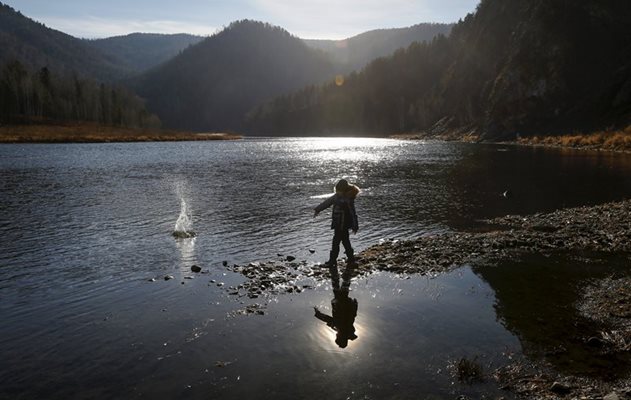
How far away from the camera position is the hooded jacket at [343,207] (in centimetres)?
1809

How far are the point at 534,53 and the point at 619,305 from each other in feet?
425

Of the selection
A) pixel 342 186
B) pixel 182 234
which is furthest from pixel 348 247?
pixel 182 234

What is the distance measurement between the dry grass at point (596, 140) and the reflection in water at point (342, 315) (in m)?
74.2

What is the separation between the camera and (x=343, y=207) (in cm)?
1830

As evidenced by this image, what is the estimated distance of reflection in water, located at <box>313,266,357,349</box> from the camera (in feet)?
40.7

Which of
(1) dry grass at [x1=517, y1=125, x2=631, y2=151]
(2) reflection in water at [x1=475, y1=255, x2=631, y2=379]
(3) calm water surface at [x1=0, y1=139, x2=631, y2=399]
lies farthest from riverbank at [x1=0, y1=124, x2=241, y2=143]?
(2) reflection in water at [x1=475, y1=255, x2=631, y2=379]

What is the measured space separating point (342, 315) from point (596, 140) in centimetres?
8600

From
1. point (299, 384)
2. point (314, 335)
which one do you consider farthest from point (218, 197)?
point (299, 384)

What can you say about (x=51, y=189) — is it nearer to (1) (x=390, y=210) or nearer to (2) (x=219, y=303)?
(1) (x=390, y=210)

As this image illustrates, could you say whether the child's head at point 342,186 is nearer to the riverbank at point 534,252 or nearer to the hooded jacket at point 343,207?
the hooded jacket at point 343,207

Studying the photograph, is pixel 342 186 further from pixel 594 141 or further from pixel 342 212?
pixel 594 141

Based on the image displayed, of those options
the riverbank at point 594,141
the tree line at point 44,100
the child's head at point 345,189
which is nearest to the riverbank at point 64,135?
the tree line at point 44,100

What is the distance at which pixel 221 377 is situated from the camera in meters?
10.3

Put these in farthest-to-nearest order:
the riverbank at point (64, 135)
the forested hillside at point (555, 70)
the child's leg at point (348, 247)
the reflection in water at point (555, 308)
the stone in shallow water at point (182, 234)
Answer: the riverbank at point (64, 135)
the forested hillside at point (555, 70)
the stone in shallow water at point (182, 234)
the child's leg at point (348, 247)
the reflection in water at point (555, 308)
